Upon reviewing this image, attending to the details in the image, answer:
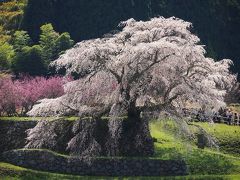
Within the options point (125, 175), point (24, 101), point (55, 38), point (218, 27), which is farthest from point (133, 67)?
point (218, 27)

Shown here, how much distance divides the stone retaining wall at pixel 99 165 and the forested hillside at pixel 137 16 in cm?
4614

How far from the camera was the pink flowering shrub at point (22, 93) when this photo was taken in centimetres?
4031

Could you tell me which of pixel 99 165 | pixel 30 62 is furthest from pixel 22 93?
pixel 30 62

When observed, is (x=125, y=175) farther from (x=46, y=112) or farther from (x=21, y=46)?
(x=21, y=46)

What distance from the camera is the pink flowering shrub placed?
4031cm

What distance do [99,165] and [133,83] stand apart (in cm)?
535

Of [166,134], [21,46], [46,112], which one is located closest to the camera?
[46,112]

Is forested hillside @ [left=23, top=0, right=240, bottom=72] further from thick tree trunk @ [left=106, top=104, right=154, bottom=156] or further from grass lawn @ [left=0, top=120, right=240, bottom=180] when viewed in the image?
thick tree trunk @ [left=106, top=104, right=154, bottom=156]

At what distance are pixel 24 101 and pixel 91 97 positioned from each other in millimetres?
12366

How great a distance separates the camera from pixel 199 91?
3156 cm

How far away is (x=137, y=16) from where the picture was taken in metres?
80.1

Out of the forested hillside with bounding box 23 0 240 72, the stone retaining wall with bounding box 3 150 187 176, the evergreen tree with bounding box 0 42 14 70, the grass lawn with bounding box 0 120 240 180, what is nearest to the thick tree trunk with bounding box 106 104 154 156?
the stone retaining wall with bounding box 3 150 187 176

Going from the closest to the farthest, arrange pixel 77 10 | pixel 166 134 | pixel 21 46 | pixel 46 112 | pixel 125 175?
pixel 125 175
pixel 46 112
pixel 166 134
pixel 21 46
pixel 77 10

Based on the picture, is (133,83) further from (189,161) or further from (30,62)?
(30,62)
